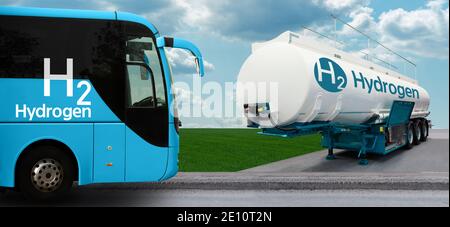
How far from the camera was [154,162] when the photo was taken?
6.88m

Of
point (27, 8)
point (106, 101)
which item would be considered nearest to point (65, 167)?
point (106, 101)

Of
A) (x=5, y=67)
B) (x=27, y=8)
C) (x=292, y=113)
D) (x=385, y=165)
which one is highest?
(x=27, y=8)

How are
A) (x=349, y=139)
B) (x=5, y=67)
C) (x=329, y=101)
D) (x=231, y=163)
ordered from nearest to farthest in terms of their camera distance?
(x=5, y=67) → (x=329, y=101) → (x=231, y=163) → (x=349, y=139)

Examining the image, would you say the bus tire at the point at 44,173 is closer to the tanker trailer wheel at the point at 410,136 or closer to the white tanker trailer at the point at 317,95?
the white tanker trailer at the point at 317,95

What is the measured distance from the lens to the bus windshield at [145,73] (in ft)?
22.3

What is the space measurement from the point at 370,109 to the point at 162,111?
7734 millimetres

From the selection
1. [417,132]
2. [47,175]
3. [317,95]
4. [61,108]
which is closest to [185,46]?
[61,108]

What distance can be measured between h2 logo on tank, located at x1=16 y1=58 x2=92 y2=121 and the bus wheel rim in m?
0.76

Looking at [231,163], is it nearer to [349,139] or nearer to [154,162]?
[349,139]

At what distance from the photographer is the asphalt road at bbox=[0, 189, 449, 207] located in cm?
693

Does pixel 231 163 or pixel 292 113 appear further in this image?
pixel 231 163

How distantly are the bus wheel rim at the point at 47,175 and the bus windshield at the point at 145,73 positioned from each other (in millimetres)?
1627

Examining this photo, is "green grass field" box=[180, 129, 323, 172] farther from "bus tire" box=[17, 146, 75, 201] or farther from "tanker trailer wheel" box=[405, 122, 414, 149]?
"bus tire" box=[17, 146, 75, 201]

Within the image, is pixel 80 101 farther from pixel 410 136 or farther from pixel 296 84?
pixel 410 136
